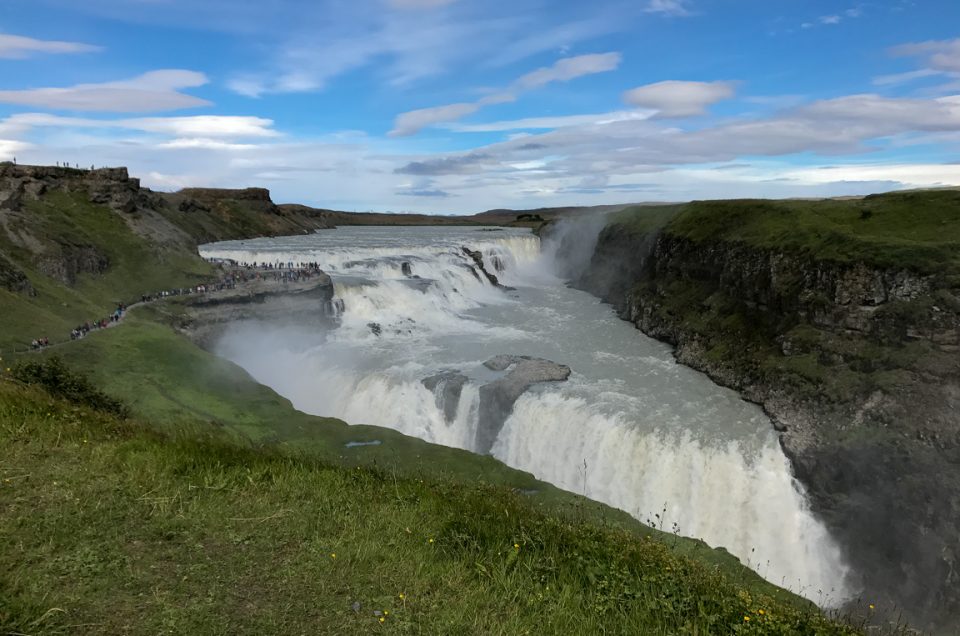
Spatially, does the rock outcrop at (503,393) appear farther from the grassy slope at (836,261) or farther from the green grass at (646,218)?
the green grass at (646,218)

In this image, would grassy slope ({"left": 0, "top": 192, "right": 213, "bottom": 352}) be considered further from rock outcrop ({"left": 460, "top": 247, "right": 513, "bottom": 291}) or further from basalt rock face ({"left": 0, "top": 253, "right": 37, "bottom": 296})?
rock outcrop ({"left": 460, "top": 247, "right": 513, "bottom": 291})

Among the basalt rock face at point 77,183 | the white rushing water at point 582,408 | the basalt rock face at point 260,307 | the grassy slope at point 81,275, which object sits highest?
the basalt rock face at point 77,183

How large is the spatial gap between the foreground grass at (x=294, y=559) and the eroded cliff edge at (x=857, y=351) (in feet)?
58.5

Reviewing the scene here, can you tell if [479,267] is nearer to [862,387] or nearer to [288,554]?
[862,387]

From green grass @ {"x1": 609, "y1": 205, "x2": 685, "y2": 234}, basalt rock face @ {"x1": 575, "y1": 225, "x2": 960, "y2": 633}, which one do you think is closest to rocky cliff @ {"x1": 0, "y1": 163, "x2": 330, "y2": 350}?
basalt rock face @ {"x1": 575, "y1": 225, "x2": 960, "y2": 633}

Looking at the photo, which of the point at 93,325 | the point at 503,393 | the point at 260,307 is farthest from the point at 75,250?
the point at 503,393

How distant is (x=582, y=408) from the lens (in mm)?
26688

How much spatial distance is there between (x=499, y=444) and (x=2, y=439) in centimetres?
2142

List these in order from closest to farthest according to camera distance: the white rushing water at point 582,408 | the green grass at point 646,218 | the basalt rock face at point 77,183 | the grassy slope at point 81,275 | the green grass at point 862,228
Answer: the white rushing water at point 582,408 → the green grass at point 862,228 → the grassy slope at point 81,275 → the basalt rock face at point 77,183 → the green grass at point 646,218

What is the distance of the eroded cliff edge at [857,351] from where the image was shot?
2020 centimetres

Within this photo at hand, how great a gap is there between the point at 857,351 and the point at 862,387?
2471 mm

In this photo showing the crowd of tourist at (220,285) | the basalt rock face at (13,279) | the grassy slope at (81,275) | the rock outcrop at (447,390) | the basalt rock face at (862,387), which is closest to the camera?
the basalt rock face at (862,387)

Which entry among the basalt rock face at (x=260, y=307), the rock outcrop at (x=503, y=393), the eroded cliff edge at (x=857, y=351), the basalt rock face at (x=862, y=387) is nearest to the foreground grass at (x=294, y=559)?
the basalt rock face at (x=862, y=387)

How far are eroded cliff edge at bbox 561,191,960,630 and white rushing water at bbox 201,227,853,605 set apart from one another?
1.43 metres
